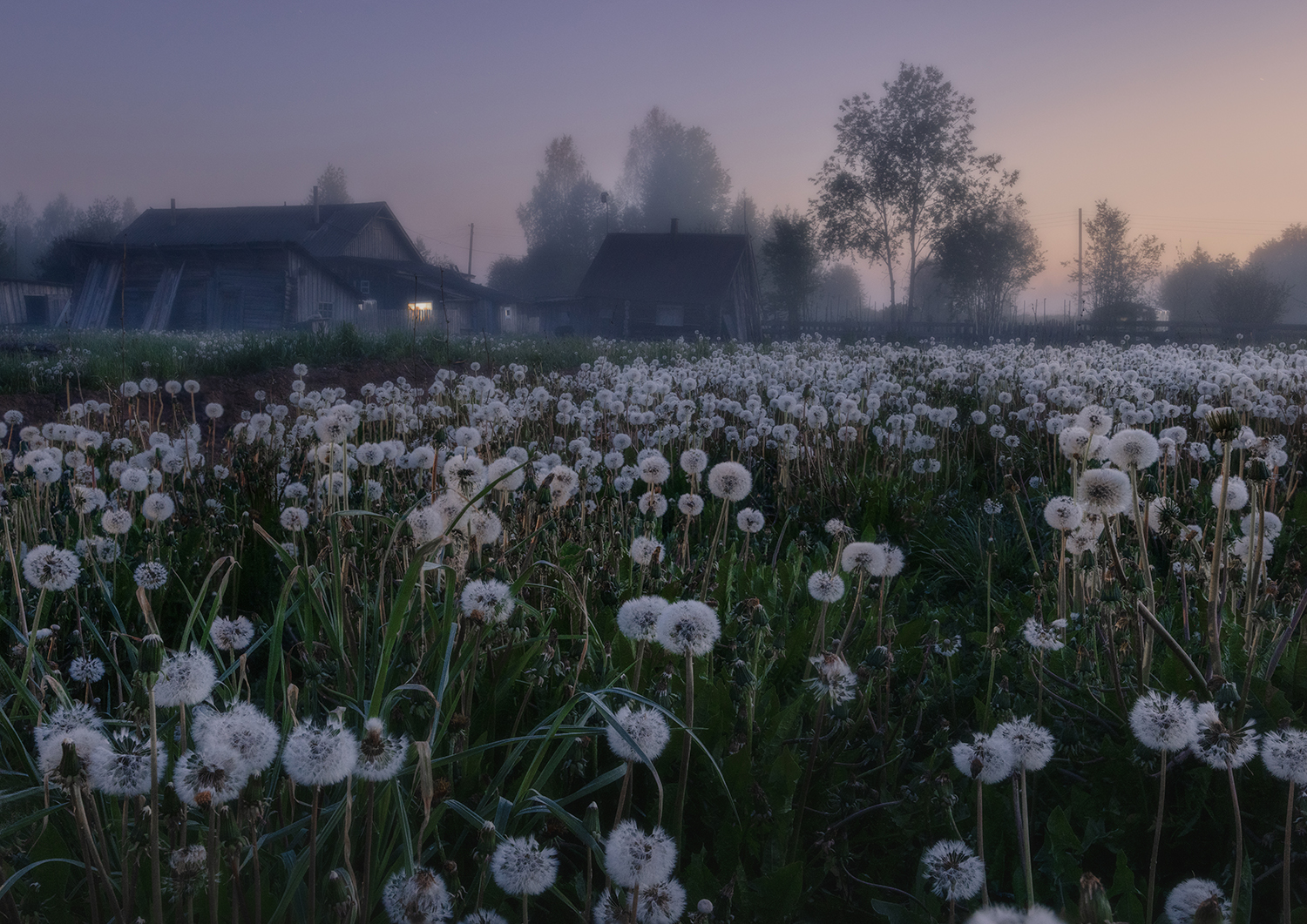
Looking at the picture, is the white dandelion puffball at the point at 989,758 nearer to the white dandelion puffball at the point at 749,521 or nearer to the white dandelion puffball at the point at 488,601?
the white dandelion puffball at the point at 488,601

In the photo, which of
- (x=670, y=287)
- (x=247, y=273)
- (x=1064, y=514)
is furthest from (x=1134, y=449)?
(x=670, y=287)

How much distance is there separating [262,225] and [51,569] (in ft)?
149

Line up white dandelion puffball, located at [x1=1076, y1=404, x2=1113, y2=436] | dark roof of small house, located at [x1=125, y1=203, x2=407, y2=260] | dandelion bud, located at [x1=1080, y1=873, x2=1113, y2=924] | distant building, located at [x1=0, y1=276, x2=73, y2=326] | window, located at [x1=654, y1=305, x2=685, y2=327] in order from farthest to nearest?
window, located at [x1=654, y1=305, x2=685, y2=327] < distant building, located at [x1=0, y1=276, x2=73, y2=326] < dark roof of small house, located at [x1=125, y1=203, x2=407, y2=260] < white dandelion puffball, located at [x1=1076, y1=404, x2=1113, y2=436] < dandelion bud, located at [x1=1080, y1=873, x2=1113, y2=924]

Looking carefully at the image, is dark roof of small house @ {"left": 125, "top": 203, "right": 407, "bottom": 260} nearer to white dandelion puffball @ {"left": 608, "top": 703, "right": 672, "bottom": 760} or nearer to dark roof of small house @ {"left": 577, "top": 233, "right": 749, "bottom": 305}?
dark roof of small house @ {"left": 577, "top": 233, "right": 749, "bottom": 305}

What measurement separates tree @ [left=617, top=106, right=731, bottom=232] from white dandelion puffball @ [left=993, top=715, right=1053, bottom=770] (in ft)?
266

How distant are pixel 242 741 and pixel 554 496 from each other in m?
1.49

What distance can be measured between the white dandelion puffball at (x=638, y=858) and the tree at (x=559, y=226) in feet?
272

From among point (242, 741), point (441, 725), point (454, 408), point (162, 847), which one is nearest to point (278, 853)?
point (162, 847)

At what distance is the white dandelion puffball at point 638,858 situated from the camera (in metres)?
1.10

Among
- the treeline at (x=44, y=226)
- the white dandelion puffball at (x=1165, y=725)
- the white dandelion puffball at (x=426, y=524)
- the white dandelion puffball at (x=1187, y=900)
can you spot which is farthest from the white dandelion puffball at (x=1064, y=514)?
the treeline at (x=44, y=226)

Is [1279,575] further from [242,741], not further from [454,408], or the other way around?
[454,408]

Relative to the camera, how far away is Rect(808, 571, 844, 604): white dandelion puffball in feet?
6.50

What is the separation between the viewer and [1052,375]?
8703mm

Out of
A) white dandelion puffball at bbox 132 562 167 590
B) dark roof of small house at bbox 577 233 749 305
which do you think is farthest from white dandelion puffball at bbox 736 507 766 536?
dark roof of small house at bbox 577 233 749 305
